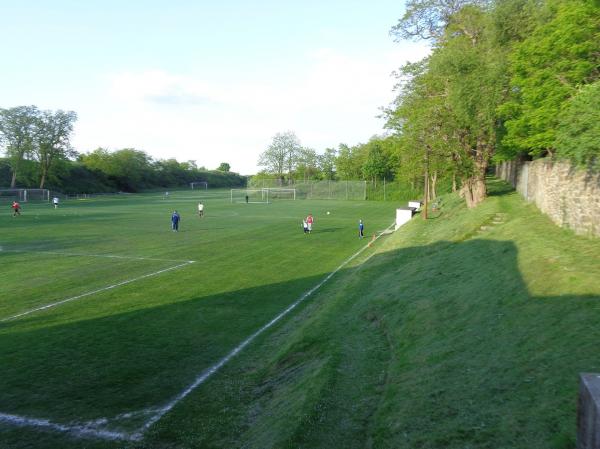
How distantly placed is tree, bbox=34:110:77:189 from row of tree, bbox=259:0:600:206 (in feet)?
247

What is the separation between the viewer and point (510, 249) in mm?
14328

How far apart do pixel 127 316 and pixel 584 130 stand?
49.4 feet

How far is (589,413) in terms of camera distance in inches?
166

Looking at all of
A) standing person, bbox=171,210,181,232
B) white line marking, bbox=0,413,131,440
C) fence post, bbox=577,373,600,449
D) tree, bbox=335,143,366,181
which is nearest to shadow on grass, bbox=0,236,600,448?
white line marking, bbox=0,413,131,440

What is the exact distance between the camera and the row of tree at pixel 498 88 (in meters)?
17.3

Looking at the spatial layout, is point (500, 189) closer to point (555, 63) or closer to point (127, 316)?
point (555, 63)

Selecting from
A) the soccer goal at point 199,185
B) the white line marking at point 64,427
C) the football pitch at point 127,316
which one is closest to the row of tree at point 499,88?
the football pitch at point 127,316

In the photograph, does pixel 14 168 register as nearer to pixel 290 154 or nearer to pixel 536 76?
pixel 290 154

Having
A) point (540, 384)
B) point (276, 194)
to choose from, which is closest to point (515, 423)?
point (540, 384)

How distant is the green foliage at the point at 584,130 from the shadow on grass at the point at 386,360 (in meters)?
3.42

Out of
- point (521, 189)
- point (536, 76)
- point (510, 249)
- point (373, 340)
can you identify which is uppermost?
point (536, 76)

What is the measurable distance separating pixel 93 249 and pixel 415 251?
18075 mm

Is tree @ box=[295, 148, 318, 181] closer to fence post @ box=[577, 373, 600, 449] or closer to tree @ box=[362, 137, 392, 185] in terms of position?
tree @ box=[362, 137, 392, 185]

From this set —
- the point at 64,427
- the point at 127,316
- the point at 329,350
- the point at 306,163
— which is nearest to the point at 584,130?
the point at 329,350
